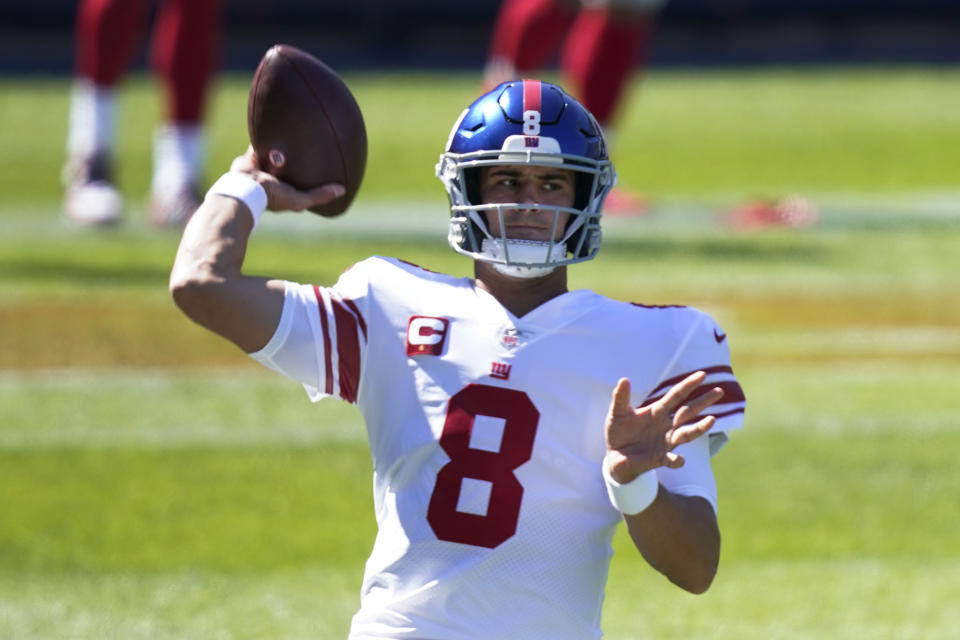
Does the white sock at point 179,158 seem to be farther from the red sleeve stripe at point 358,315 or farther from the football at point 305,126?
the red sleeve stripe at point 358,315

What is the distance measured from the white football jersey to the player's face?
110 mm

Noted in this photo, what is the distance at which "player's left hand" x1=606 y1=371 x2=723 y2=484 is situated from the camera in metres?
2.25

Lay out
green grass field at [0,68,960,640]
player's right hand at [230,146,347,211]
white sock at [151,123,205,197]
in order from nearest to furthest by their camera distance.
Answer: player's right hand at [230,146,347,211], green grass field at [0,68,960,640], white sock at [151,123,205,197]

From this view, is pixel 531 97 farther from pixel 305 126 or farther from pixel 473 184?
pixel 305 126

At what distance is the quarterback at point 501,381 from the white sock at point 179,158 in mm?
5421

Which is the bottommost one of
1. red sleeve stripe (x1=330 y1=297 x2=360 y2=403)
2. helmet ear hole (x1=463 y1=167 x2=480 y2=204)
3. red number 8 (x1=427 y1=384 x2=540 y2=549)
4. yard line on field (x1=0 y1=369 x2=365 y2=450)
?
yard line on field (x1=0 y1=369 x2=365 y2=450)

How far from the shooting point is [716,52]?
1667cm

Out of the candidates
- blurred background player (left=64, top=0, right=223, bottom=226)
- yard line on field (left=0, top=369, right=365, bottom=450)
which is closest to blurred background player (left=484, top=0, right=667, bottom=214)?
blurred background player (left=64, top=0, right=223, bottom=226)

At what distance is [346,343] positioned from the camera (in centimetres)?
247

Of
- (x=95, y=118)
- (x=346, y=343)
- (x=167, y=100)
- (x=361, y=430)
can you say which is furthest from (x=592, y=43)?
(x=346, y=343)

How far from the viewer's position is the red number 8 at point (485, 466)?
2406 millimetres

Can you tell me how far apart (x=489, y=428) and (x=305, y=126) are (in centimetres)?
72

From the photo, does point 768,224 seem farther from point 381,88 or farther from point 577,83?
point 381,88

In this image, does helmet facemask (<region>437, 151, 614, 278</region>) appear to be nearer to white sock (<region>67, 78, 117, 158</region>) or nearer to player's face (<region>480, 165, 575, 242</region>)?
player's face (<region>480, 165, 575, 242</region>)
